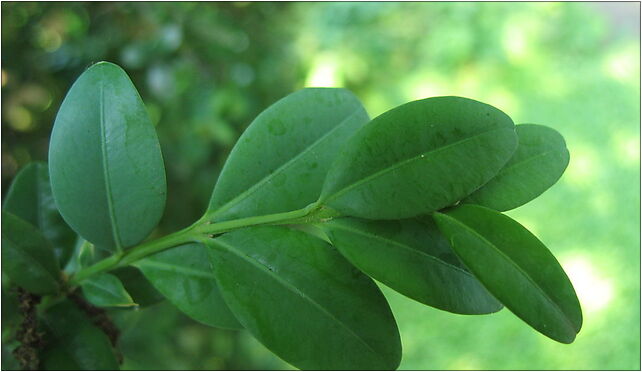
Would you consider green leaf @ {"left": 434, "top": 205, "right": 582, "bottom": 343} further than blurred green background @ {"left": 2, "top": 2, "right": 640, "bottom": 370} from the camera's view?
No

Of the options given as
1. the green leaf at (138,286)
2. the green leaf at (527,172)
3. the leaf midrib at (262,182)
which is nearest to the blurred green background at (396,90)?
the green leaf at (138,286)

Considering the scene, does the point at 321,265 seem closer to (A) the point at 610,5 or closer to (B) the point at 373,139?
(B) the point at 373,139

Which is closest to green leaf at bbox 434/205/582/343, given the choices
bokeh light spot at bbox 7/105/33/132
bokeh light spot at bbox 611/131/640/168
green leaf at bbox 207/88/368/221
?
green leaf at bbox 207/88/368/221

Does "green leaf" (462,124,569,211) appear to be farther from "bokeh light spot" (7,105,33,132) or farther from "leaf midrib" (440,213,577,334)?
"bokeh light spot" (7,105,33,132)

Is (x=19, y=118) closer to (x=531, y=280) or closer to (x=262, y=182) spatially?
(x=262, y=182)

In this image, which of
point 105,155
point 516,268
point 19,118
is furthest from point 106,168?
point 19,118

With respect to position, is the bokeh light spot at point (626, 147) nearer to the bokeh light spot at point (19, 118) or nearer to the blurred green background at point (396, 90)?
the blurred green background at point (396, 90)

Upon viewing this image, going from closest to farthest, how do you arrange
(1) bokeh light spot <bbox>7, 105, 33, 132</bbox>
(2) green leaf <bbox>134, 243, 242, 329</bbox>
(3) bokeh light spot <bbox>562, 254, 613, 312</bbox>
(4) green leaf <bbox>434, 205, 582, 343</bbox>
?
(4) green leaf <bbox>434, 205, 582, 343</bbox>, (2) green leaf <bbox>134, 243, 242, 329</bbox>, (1) bokeh light spot <bbox>7, 105, 33, 132</bbox>, (3) bokeh light spot <bbox>562, 254, 613, 312</bbox>

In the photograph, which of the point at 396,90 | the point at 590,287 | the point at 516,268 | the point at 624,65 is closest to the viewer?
the point at 516,268
